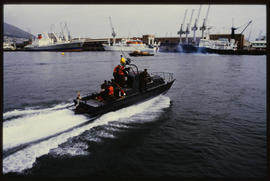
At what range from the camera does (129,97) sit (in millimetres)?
11328

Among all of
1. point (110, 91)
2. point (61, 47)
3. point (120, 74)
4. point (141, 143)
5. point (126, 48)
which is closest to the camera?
point (141, 143)

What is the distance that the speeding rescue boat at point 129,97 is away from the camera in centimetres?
970

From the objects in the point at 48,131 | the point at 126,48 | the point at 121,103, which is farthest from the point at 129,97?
the point at 126,48

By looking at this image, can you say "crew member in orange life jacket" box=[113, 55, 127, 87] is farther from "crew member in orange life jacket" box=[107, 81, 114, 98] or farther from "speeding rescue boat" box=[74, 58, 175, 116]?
"crew member in orange life jacket" box=[107, 81, 114, 98]

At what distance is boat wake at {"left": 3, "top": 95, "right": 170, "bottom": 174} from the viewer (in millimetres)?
6547

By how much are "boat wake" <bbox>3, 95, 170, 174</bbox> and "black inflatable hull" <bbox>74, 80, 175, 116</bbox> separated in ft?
1.09

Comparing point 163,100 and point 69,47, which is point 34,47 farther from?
point 163,100

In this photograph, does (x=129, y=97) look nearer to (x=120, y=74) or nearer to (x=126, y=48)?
(x=120, y=74)

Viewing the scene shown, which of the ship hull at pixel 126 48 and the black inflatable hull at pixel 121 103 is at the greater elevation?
the ship hull at pixel 126 48

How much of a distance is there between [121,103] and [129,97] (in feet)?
2.32

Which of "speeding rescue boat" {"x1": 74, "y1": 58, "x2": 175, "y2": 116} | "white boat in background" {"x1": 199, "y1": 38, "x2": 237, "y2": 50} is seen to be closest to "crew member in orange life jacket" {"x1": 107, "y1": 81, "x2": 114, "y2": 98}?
"speeding rescue boat" {"x1": 74, "y1": 58, "x2": 175, "y2": 116}

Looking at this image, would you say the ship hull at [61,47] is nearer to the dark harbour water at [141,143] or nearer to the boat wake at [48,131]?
the dark harbour water at [141,143]

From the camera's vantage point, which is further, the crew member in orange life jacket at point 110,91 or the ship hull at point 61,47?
the ship hull at point 61,47

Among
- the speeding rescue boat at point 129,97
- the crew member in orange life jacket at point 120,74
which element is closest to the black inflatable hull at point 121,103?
the speeding rescue boat at point 129,97
